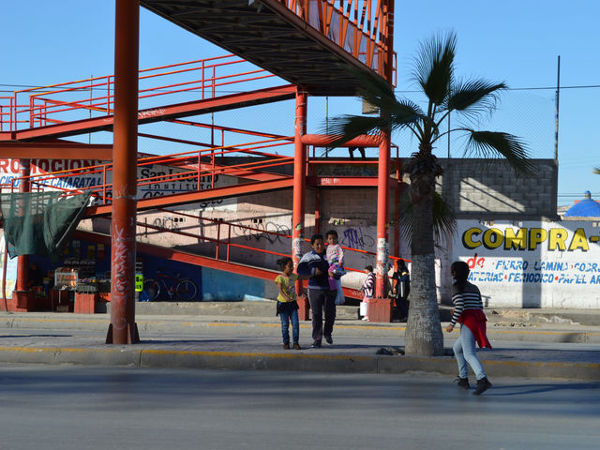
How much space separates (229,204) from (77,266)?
4813 millimetres

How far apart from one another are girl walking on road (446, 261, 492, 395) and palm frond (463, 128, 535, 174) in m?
2.26

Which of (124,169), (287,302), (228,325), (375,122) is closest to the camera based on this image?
(375,122)

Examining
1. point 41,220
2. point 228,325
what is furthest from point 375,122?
point 41,220

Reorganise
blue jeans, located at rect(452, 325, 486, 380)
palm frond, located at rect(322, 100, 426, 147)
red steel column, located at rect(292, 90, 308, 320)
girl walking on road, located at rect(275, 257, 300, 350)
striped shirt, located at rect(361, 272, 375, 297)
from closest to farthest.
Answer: blue jeans, located at rect(452, 325, 486, 380) → palm frond, located at rect(322, 100, 426, 147) → girl walking on road, located at rect(275, 257, 300, 350) → striped shirt, located at rect(361, 272, 375, 297) → red steel column, located at rect(292, 90, 308, 320)

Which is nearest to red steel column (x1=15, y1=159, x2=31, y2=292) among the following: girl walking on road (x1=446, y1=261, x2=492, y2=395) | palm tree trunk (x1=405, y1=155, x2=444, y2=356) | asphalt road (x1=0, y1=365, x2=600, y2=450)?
asphalt road (x1=0, y1=365, x2=600, y2=450)

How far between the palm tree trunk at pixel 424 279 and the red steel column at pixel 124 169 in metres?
4.18

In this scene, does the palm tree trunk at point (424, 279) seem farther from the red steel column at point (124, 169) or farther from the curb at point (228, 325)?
the curb at point (228, 325)

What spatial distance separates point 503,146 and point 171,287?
49.6 ft

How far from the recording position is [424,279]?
11367 mm

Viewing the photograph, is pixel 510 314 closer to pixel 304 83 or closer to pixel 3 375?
pixel 304 83

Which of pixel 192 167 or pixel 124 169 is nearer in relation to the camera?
pixel 124 169

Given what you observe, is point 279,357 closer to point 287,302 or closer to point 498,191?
point 287,302

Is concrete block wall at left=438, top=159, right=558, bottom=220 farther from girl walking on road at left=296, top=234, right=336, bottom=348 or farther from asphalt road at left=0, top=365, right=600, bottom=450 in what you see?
asphalt road at left=0, top=365, right=600, bottom=450

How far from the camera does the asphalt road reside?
6.82 m
